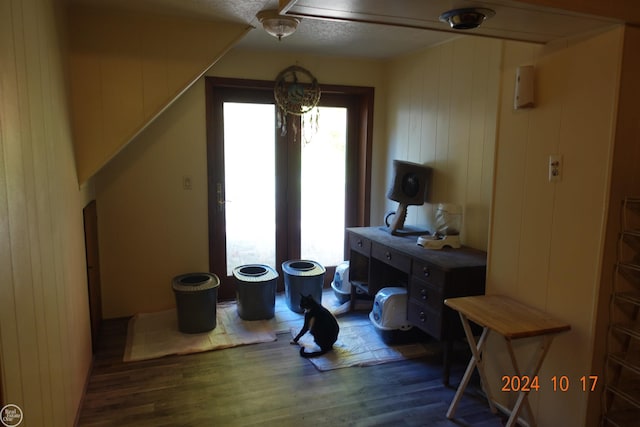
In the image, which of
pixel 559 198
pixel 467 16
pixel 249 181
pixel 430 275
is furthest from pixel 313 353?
pixel 467 16

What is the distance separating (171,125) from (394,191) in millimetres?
1913

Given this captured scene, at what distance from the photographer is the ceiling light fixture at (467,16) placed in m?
1.60

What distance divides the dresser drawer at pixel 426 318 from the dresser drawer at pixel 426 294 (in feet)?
0.10

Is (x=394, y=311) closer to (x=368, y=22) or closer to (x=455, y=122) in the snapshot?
(x=455, y=122)

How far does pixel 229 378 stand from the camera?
2738mm

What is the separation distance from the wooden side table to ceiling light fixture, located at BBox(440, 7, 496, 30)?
4.07ft

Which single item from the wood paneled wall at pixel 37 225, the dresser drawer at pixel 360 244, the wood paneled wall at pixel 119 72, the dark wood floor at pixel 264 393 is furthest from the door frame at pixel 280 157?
the wood paneled wall at pixel 37 225

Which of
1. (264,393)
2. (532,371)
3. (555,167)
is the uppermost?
(555,167)

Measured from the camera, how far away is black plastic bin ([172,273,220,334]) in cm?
328

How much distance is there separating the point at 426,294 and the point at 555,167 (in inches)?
42.3

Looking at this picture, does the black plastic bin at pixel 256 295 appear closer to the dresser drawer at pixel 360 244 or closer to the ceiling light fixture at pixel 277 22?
the dresser drawer at pixel 360 244

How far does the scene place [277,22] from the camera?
2.74 m

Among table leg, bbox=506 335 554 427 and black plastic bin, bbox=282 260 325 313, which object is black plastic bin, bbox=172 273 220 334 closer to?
black plastic bin, bbox=282 260 325 313

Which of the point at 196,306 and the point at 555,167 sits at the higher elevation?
the point at 555,167
